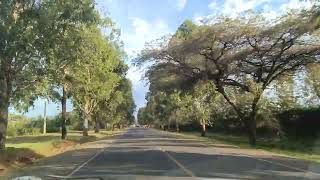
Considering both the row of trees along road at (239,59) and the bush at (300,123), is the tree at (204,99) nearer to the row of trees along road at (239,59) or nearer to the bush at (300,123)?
the row of trees along road at (239,59)

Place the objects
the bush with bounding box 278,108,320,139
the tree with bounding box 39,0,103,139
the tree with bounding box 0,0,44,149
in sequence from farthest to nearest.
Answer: the bush with bounding box 278,108,320,139 < the tree with bounding box 39,0,103,139 < the tree with bounding box 0,0,44,149

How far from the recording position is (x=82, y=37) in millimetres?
30438

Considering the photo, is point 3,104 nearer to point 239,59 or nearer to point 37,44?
point 37,44

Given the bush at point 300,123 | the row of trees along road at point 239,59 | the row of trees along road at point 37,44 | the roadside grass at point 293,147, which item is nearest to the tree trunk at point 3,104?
the row of trees along road at point 37,44

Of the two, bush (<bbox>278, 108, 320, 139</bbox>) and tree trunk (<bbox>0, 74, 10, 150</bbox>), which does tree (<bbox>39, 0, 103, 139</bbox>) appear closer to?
tree trunk (<bbox>0, 74, 10, 150</bbox>)

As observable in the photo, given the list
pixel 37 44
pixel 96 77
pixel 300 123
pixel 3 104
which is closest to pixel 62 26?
pixel 37 44

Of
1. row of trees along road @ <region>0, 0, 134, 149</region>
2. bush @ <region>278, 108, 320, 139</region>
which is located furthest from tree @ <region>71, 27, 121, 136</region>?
bush @ <region>278, 108, 320, 139</region>

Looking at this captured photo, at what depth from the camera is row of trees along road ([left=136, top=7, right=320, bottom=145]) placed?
4591 cm

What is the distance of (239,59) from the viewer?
49750 mm

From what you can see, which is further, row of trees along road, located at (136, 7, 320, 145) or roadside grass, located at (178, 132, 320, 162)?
row of trees along road, located at (136, 7, 320, 145)

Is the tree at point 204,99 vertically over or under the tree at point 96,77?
under

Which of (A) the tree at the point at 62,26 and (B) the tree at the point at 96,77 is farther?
(B) the tree at the point at 96,77

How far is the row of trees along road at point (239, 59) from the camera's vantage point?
4591 centimetres

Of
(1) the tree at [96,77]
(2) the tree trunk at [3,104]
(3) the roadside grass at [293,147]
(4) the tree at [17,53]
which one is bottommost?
(3) the roadside grass at [293,147]
